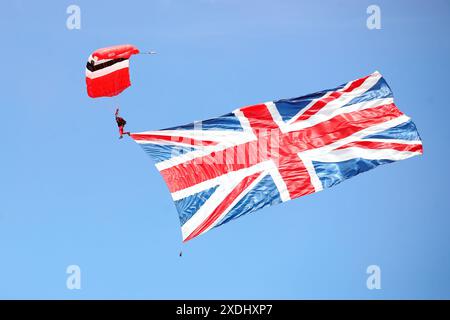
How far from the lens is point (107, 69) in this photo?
104 feet

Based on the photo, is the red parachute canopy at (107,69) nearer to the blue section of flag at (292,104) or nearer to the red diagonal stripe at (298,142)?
the red diagonal stripe at (298,142)

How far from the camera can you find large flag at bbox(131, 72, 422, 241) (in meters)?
28.8

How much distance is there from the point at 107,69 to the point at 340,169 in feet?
26.2

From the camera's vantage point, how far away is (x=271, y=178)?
97.1 feet

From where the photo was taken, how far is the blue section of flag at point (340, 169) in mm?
29875

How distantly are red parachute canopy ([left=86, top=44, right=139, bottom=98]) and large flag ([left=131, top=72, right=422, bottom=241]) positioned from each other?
10.2ft

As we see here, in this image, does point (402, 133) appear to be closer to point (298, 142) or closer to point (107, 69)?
point (298, 142)

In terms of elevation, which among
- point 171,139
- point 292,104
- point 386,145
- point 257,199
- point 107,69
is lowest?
point 257,199

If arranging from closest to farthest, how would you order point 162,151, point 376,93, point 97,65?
point 162,151, point 97,65, point 376,93

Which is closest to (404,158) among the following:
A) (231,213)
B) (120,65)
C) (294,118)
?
(294,118)

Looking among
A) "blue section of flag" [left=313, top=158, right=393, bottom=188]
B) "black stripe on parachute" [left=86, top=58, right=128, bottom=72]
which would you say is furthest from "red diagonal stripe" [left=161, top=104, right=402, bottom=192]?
"black stripe on parachute" [left=86, top=58, right=128, bottom=72]

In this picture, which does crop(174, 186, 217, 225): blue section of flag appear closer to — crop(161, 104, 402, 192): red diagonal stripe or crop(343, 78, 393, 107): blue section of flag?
crop(161, 104, 402, 192): red diagonal stripe

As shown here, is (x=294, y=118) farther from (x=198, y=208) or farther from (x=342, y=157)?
(x=198, y=208)

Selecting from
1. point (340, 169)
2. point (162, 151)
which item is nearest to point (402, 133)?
point (340, 169)
